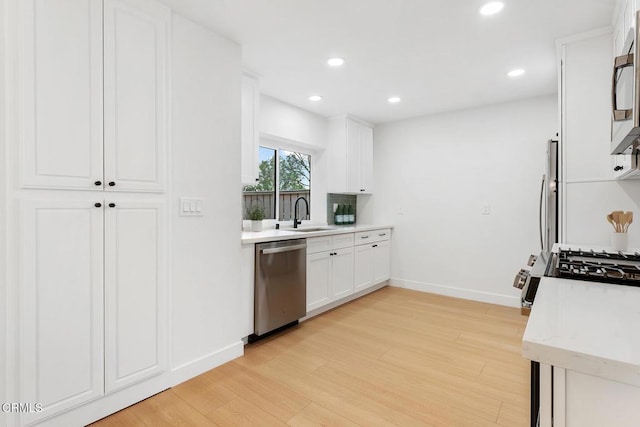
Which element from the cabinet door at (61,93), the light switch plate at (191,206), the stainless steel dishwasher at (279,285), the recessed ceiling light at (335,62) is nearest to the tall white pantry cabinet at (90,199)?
the cabinet door at (61,93)

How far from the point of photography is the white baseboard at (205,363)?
213 centimetres

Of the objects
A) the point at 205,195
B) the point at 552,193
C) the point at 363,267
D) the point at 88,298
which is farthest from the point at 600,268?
the point at 363,267

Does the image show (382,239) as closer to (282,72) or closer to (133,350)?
(282,72)

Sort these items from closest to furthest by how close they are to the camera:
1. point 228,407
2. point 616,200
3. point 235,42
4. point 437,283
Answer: point 228,407
point 616,200
point 235,42
point 437,283

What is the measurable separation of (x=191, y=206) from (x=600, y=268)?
2234 millimetres

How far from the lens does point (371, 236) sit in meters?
4.27

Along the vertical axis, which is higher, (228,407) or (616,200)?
(616,200)

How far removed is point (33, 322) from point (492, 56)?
350 cm

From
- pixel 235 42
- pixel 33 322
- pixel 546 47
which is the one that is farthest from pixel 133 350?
pixel 546 47

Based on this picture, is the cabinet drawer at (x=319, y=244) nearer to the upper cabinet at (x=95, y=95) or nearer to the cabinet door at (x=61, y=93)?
the upper cabinet at (x=95, y=95)

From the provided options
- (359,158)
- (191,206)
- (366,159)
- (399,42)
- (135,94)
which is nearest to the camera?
(135,94)

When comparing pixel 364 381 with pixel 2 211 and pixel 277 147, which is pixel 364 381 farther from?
pixel 277 147

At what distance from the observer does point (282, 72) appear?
3031 millimetres

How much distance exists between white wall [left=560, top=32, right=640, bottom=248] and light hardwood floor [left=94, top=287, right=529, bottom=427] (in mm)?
1132
